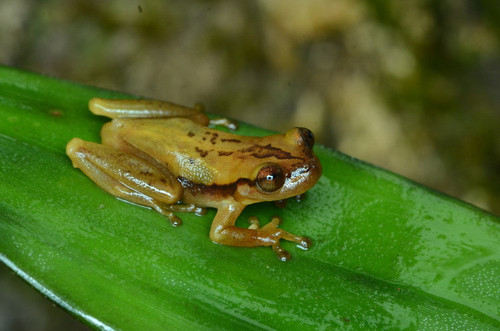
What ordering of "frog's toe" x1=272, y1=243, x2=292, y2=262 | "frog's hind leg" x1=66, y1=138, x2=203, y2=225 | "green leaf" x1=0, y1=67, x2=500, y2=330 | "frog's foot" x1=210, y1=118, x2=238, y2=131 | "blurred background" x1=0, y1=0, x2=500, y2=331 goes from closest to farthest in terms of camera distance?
"green leaf" x1=0, y1=67, x2=500, y2=330 < "frog's toe" x1=272, y1=243, x2=292, y2=262 < "frog's hind leg" x1=66, y1=138, x2=203, y2=225 < "frog's foot" x1=210, y1=118, x2=238, y2=131 < "blurred background" x1=0, y1=0, x2=500, y2=331

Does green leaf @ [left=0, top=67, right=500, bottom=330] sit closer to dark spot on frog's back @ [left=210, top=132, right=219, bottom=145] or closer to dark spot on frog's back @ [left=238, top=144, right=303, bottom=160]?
dark spot on frog's back @ [left=238, top=144, right=303, bottom=160]

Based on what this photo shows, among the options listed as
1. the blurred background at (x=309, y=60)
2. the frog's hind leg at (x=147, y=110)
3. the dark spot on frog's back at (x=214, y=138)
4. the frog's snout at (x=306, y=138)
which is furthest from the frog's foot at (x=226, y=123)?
the blurred background at (x=309, y=60)

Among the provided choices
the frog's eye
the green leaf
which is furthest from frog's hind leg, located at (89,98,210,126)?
the frog's eye

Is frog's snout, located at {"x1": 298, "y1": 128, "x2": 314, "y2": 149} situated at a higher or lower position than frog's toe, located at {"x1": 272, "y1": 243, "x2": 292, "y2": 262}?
higher

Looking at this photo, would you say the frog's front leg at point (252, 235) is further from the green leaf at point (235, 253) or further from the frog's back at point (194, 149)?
the frog's back at point (194, 149)

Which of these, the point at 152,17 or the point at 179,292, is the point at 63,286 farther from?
the point at 152,17
